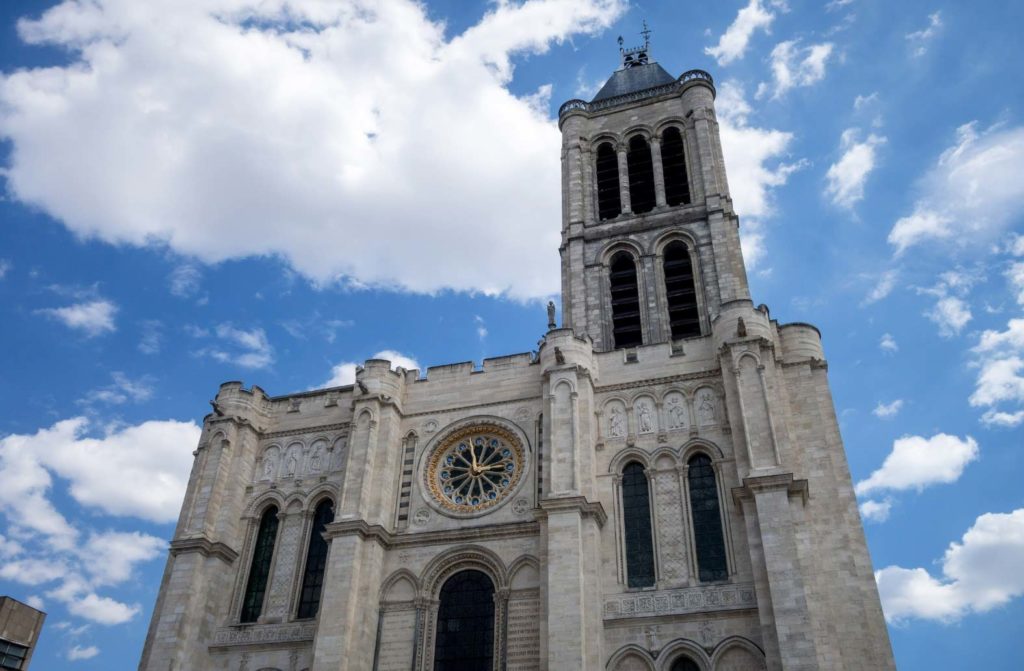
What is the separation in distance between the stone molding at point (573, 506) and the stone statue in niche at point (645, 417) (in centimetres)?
307

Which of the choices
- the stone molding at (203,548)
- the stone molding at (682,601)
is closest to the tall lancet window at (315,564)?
the stone molding at (203,548)

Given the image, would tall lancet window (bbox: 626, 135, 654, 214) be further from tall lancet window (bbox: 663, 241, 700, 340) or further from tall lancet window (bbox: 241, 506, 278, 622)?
tall lancet window (bbox: 241, 506, 278, 622)

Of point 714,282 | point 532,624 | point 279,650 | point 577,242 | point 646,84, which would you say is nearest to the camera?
point 532,624

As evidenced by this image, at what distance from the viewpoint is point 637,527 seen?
23.8 m

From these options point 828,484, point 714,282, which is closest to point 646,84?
point 714,282

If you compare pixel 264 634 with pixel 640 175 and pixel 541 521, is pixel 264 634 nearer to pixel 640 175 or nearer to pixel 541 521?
pixel 541 521

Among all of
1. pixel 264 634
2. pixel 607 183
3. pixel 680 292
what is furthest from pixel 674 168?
pixel 264 634

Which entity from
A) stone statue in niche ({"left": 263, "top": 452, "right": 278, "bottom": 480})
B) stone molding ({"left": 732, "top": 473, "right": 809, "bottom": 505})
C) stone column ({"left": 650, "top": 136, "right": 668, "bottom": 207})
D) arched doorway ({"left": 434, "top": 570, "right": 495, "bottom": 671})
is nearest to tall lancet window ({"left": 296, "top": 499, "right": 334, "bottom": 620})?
stone statue in niche ({"left": 263, "top": 452, "right": 278, "bottom": 480})

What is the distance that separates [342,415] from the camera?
28625 millimetres

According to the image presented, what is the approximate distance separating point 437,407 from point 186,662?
10.0m

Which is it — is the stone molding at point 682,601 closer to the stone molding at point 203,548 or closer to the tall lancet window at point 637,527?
the tall lancet window at point 637,527

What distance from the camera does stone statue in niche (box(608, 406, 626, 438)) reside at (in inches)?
1005

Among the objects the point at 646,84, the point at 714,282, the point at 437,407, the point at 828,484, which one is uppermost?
the point at 646,84

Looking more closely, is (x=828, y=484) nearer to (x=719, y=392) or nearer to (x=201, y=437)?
(x=719, y=392)
